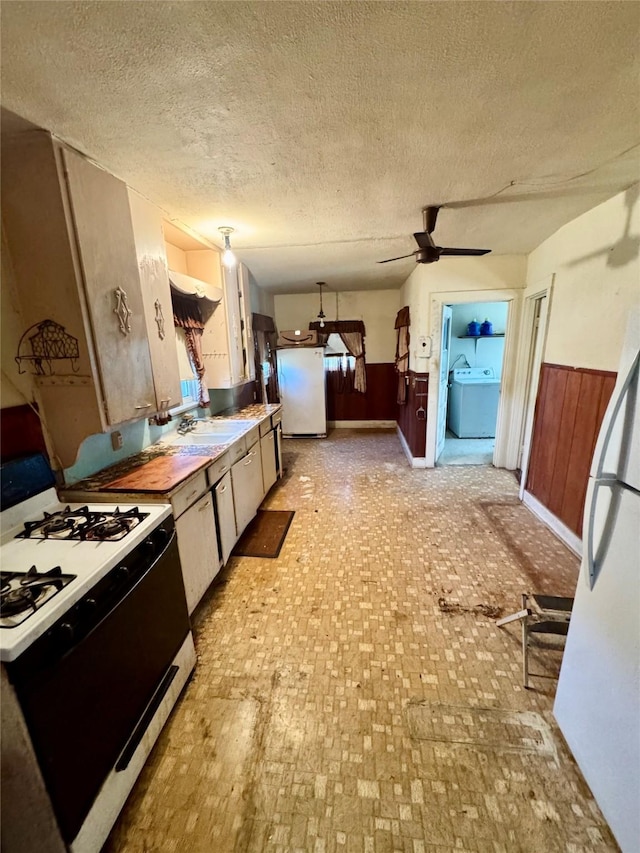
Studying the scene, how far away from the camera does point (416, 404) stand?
13.7 ft

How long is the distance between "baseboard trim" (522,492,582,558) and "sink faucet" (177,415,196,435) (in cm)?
314

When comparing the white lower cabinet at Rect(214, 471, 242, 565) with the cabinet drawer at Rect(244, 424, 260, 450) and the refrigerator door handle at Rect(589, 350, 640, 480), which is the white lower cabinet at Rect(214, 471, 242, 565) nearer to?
the cabinet drawer at Rect(244, 424, 260, 450)

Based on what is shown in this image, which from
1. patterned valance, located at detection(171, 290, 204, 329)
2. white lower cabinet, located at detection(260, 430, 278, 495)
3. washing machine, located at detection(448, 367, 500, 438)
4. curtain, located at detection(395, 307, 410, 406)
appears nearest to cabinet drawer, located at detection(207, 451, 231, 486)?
white lower cabinet, located at detection(260, 430, 278, 495)

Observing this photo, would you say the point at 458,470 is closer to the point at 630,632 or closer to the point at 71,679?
the point at 630,632

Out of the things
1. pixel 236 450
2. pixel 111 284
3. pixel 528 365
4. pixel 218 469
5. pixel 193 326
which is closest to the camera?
pixel 111 284

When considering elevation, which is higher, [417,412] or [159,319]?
[159,319]

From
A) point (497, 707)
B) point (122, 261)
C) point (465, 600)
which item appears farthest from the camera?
point (465, 600)

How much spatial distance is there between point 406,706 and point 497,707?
1.30ft

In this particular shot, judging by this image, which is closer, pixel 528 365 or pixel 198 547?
pixel 198 547

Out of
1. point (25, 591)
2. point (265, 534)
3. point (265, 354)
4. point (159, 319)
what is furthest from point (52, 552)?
point (265, 354)

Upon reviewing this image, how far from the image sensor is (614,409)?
112cm

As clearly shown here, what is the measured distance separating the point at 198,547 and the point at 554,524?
2.77m

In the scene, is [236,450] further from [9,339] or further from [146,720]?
[146,720]

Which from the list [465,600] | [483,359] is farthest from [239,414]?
[483,359]
